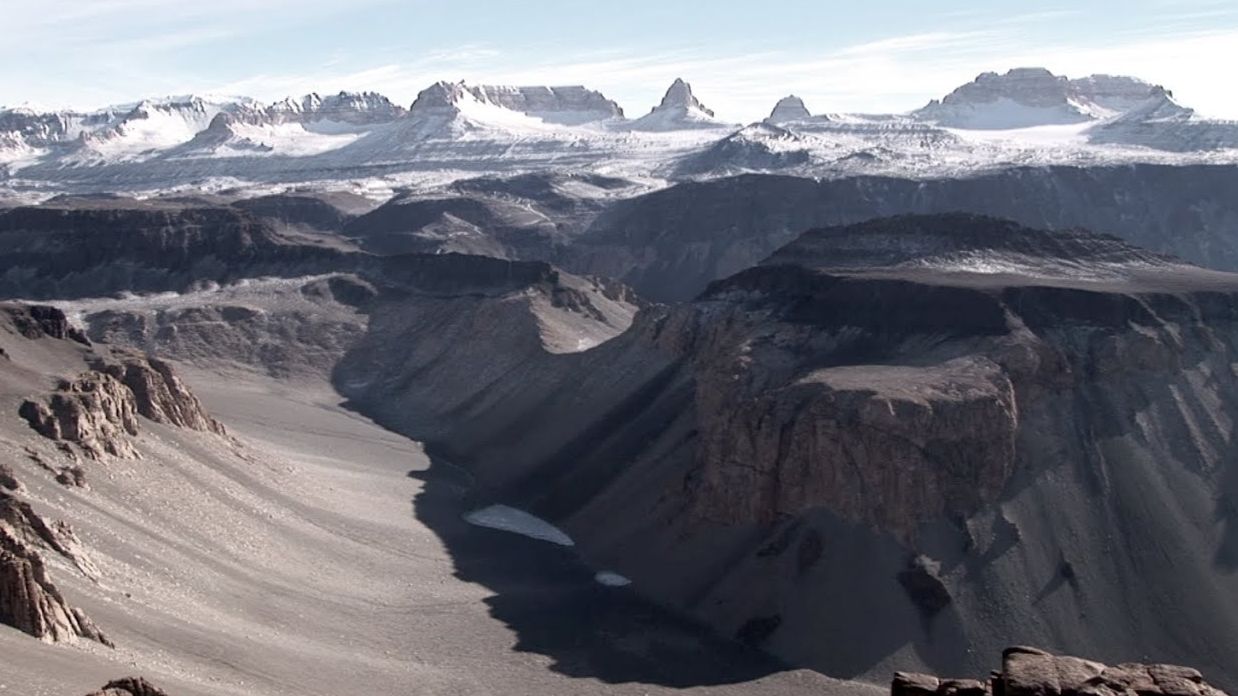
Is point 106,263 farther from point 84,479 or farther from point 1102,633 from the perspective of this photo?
point 1102,633

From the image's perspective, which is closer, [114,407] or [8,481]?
[8,481]

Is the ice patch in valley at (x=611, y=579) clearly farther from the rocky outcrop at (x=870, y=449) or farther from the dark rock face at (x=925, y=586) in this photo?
the dark rock face at (x=925, y=586)

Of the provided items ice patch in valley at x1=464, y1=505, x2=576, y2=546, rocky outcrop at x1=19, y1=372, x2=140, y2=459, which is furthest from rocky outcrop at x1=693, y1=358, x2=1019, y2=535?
rocky outcrop at x1=19, y1=372, x2=140, y2=459

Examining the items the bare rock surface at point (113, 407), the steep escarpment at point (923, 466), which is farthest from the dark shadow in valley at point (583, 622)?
the bare rock surface at point (113, 407)

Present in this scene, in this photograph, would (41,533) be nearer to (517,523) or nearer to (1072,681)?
(517,523)

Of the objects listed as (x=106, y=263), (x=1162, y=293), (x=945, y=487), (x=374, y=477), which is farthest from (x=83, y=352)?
(x=106, y=263)

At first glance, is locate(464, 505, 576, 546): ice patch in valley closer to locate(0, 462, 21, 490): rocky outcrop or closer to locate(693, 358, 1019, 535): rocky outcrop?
locate(693, 358, 1019, 535): rocky outcrop

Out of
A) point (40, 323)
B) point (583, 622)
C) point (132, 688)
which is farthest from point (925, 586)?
point (40, 323)
